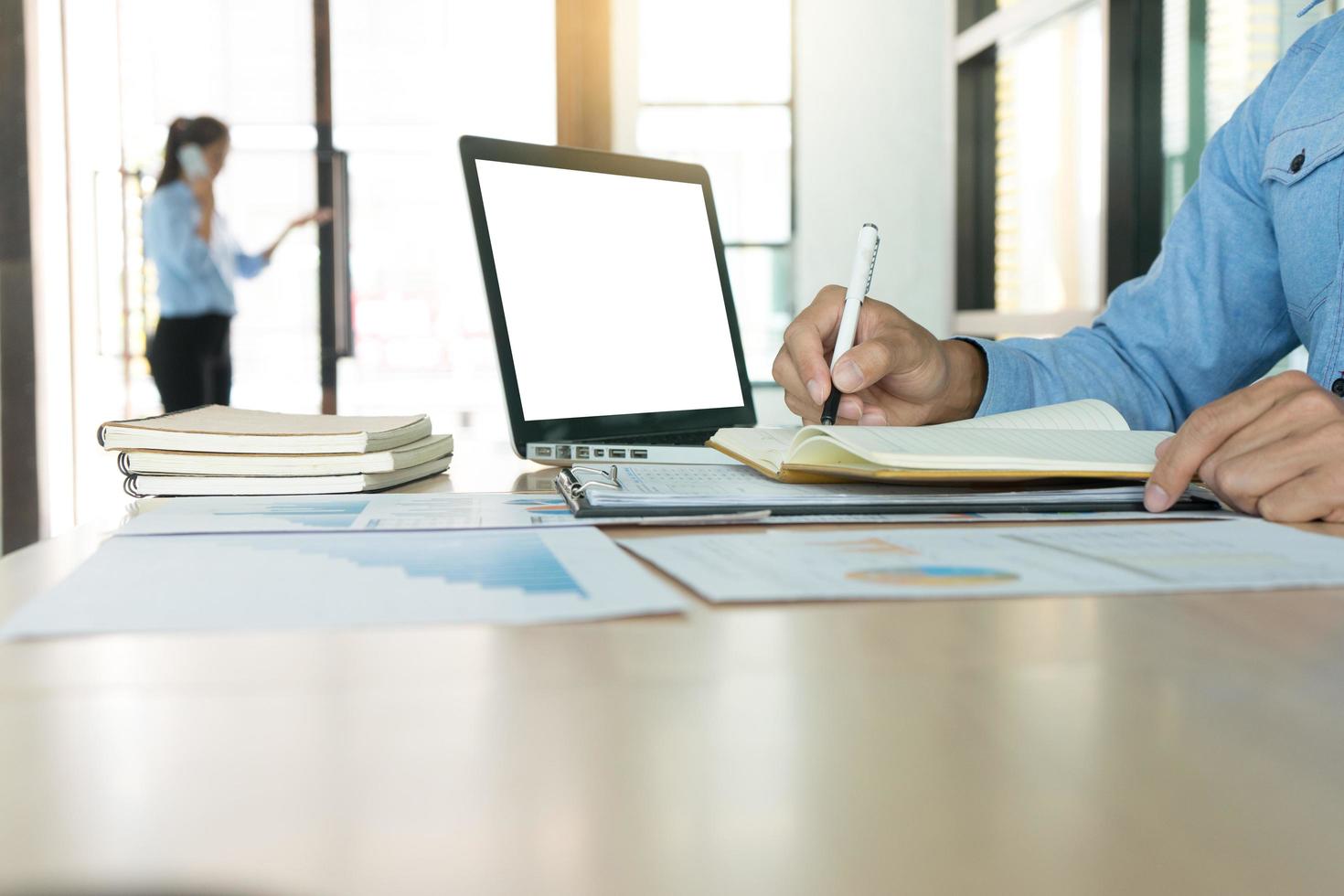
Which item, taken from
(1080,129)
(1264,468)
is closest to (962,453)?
(1264,468)

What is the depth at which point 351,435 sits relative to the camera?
0.74 m

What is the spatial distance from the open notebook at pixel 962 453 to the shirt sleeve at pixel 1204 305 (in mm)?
380

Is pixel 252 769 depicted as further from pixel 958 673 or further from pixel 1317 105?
pixel 1317 105

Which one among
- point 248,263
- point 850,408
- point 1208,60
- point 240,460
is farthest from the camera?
point 248,263

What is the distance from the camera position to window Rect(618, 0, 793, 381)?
413 centimetres

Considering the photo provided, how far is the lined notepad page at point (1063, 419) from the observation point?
0.77 metres

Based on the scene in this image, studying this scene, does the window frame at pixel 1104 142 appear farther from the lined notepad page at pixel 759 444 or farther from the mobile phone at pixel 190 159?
the mobile phone at pixel 190 159

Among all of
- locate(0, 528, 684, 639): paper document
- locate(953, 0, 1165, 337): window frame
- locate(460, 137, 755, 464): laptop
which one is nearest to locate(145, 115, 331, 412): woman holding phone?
locate(953, 0, 1165, 337): window frame

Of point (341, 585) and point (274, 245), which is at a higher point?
point (274, 245)

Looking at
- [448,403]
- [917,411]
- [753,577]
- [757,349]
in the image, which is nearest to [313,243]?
[448,403]

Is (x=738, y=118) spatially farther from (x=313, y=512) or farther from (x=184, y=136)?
(x=313, y=512)

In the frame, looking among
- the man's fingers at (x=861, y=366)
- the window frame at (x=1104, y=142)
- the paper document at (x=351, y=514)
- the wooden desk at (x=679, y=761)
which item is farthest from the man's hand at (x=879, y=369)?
the window frame at (x=1104, y=142)

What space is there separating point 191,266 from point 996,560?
4025 mm

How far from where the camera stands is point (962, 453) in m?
0.59
